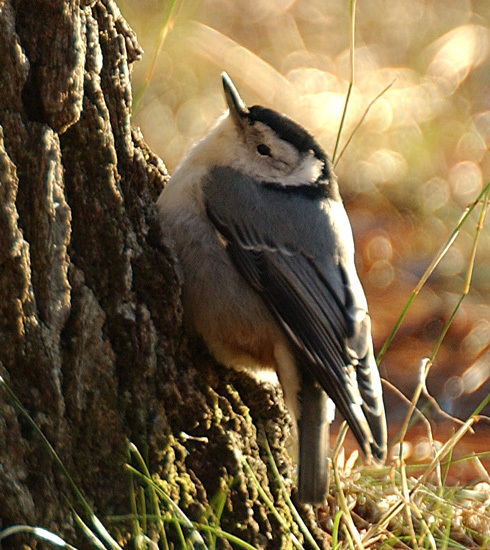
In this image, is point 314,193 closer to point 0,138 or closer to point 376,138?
point 0,138

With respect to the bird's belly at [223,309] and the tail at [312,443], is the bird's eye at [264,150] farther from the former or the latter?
the tail at [312,443]

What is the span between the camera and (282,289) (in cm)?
273

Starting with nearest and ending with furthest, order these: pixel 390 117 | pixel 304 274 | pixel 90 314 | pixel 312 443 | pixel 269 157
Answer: pixel 90 314, pixel 312 443, pixel 304 274, pixel 269 157, pixel 390 117

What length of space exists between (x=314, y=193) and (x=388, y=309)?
7.98 feet

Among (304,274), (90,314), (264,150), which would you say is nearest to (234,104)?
(264,150)

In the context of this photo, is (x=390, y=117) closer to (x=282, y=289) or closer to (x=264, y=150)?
(x=264, y=150)

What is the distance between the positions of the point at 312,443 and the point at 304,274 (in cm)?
52

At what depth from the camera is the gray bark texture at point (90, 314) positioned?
6.54ft

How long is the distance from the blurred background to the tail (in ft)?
5.74

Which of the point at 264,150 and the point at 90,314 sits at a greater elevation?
the point at 264,150

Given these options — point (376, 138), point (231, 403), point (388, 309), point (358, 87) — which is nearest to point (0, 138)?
point (231, 403)

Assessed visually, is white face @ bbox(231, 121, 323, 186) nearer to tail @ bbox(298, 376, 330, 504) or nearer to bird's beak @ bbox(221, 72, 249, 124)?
bird's beak @ bbox(221, 72, 249, 124)

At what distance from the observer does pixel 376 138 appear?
20.6 ft

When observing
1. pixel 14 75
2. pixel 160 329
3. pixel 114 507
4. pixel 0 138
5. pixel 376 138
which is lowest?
pixel 114 507
